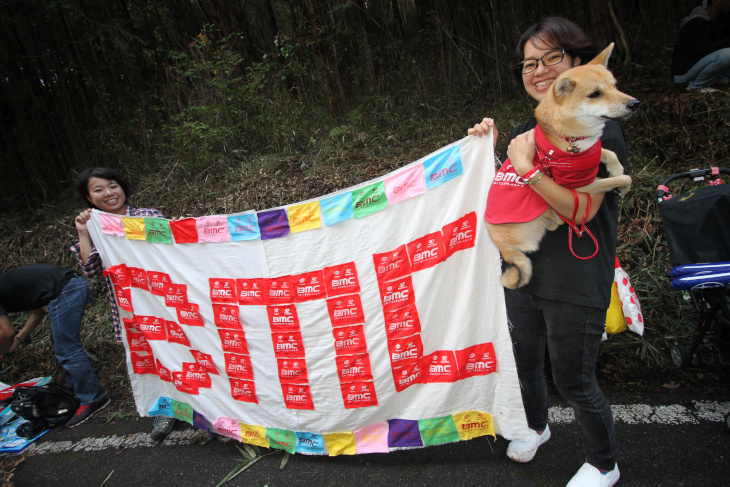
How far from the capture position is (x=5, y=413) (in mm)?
3590

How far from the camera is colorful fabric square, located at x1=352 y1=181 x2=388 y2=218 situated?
228 centimetres

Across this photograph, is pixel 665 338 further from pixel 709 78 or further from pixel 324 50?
pixel 324 50

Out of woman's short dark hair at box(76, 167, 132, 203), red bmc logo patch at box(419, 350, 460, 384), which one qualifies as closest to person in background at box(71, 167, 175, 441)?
woman's short dark hair at box(76, 167, 132, 203)

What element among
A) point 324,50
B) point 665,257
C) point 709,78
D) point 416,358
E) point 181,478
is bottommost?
point 181,478

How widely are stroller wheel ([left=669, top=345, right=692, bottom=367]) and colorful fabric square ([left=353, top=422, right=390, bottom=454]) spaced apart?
6.47 ft

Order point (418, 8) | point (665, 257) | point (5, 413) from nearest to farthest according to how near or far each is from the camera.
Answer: point (665, 257), point (5, 413), point (418, 8)

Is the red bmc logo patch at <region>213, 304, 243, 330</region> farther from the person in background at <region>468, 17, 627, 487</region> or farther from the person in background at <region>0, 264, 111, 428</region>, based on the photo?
the person in background at <region>0, 264, 111, 428</region>

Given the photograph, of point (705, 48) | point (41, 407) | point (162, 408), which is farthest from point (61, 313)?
point (705, 48)

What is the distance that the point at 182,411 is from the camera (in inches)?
115

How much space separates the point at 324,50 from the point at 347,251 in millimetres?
5854

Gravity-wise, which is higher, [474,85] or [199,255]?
[474,85]

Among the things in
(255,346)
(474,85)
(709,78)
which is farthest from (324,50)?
(255,346)

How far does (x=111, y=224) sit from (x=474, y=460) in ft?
10.0

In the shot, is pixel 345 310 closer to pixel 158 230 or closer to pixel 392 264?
pixel 392 264
